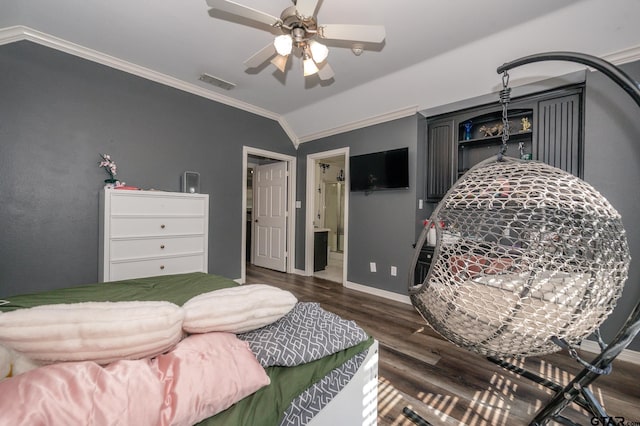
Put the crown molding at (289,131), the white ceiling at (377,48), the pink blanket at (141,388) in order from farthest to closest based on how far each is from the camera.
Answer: the crown molding at (289,131), the white ceiling at (377,48), the pink blanket at (141,388)

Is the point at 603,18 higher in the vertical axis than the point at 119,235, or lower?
higher

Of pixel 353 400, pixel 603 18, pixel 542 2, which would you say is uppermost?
pixel 542 2

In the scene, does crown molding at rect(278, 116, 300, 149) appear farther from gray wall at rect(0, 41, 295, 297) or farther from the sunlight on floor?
the sunlight on floor

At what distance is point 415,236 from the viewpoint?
10.9ft

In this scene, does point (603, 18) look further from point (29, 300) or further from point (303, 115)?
point (29, 300)

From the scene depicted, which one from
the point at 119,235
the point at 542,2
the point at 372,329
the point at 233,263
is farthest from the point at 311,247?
the point at 542,2

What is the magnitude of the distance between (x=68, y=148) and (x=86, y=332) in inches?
115

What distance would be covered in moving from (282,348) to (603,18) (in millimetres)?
3148

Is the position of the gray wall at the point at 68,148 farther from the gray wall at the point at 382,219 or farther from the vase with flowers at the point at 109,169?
the gray wall at the point at 382,219

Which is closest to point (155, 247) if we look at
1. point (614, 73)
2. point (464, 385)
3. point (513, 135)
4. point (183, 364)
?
point (183, 364)

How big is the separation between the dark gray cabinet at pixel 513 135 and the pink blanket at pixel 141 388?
3102 millimetres

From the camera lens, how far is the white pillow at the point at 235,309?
823mm

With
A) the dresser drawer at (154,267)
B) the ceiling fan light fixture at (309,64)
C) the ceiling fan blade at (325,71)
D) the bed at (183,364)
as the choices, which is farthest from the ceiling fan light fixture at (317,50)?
the dresser drawer at (154,267)

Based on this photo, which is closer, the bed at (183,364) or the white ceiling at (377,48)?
the bed at (183,364)
